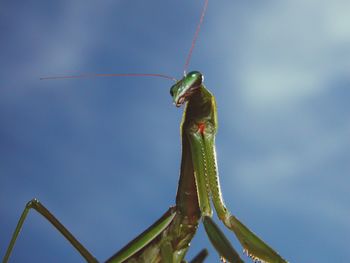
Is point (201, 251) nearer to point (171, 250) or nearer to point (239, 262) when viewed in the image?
point (171, 250)

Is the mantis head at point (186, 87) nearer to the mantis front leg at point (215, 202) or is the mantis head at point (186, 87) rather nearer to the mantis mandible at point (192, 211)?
the mantis mandible at point (192, 211)

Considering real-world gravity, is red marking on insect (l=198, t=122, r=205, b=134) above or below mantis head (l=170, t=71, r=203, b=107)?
below

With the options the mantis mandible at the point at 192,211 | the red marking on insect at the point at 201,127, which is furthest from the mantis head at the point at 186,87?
the red marking on insect at the point at 201,127

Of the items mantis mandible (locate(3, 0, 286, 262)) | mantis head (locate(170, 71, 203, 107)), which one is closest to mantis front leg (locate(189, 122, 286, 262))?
mantis mandible (locate(3, 0, 286, 262))

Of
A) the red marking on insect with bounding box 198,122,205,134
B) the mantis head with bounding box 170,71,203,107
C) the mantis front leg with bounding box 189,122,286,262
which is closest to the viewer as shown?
the mantis front leg with bounding box 189,122,286,262

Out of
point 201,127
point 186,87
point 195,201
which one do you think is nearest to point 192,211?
point 195,201

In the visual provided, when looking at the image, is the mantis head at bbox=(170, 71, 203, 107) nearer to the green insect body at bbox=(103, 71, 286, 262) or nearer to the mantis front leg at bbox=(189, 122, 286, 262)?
the green insect body at bbox=(103, 71, 286, 262)

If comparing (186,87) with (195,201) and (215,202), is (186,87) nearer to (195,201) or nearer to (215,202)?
(215,202)

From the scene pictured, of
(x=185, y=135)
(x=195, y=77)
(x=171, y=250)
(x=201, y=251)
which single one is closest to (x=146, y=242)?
(x=171, y=250)

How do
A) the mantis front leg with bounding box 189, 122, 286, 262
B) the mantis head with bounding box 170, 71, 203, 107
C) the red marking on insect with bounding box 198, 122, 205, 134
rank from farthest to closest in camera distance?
the red marking on insect with bounding box 198, 122, 205, 134
the mantis head with bounding box 170, 71, 203, 107
the mantis front leg with bounding box 189, 122, 286, 262
